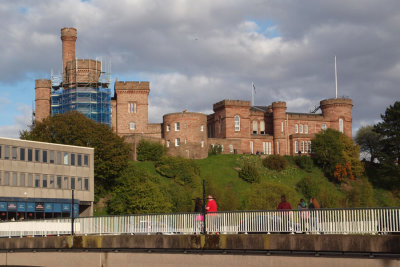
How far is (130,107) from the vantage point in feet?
325

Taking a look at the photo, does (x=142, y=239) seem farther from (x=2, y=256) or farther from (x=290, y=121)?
(x=290, y=121)

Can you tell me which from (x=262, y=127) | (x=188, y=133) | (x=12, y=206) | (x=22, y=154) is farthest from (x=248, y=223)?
(x=262, y=127)

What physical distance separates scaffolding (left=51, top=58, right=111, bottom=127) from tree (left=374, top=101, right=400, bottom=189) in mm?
41122

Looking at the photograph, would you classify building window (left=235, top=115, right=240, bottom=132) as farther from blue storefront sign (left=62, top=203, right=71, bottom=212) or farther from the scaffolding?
blue storefront sign (left=62, top=203, right=71, bottom=212)

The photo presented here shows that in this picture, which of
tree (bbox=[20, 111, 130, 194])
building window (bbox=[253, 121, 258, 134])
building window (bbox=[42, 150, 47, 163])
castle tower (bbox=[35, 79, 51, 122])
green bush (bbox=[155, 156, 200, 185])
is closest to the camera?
building window (bbox=[42, 150, 47, 163])

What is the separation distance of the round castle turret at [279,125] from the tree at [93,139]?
3567cm

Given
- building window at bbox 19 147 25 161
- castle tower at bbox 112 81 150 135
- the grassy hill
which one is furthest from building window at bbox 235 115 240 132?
building window at bbox 19 147 25 161

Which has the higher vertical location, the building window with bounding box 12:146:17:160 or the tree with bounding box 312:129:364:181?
the tree with bounding box 312:129:364:181

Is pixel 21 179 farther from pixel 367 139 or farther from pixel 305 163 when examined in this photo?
pixel 367 139

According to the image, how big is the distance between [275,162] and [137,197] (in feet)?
104

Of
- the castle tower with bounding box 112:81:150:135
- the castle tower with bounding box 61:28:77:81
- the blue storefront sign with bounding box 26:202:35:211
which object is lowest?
the blue storefront sign with bounding box 26:202:35:211

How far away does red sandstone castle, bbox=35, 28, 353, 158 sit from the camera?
9744cm

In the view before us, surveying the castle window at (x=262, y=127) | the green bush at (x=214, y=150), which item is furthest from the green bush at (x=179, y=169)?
the castle window at (x=262, y=127)

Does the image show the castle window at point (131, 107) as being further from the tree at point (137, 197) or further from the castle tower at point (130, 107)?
the tree at point (137, 197)
